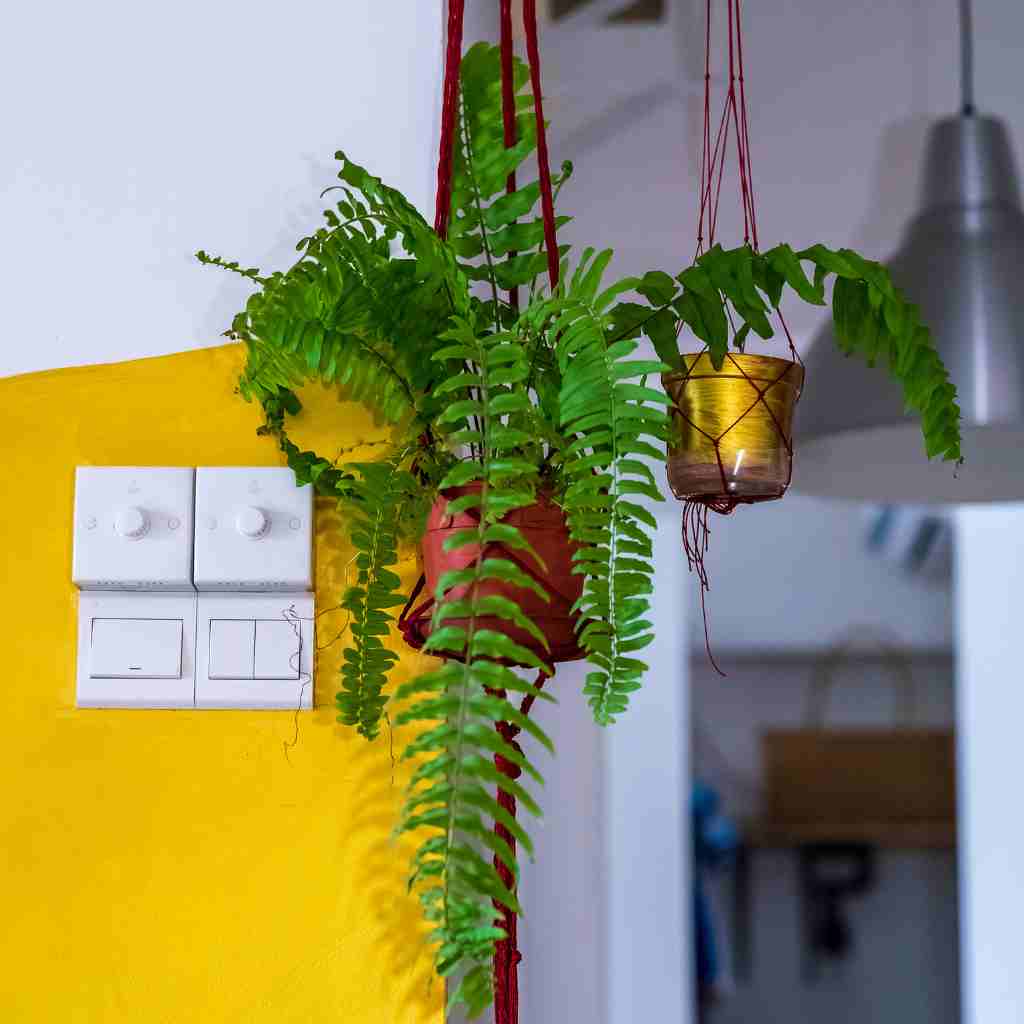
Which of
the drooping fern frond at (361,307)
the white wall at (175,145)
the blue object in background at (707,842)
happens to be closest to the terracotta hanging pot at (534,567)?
the drooping fern frond at (361,307)

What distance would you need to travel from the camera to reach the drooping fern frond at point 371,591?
94 centimetres

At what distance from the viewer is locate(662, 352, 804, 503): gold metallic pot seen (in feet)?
3.09

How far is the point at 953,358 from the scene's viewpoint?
1527 millimetres

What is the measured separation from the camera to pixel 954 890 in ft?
16.8

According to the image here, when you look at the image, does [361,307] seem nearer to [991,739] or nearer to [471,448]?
[471,448]

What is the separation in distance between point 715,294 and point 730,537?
13.7ft

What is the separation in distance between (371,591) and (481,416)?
0.20 m

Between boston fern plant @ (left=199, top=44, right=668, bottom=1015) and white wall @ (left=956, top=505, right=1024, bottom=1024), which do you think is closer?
boston fern plant @ (left=199, top=44, right=668, bottom=1015)

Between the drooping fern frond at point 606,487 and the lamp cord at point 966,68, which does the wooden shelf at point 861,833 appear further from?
the drooping fern frond at point 606,487

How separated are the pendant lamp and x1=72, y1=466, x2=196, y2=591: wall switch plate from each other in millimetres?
885

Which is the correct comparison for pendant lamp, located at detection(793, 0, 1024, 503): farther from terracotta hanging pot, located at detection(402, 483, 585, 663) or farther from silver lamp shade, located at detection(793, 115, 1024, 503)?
terracotta hanging pot, located at detection(402, 483, 585, 663)

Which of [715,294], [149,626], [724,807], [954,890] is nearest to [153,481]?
[149,626]

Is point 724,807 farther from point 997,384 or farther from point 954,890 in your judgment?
point 997,384

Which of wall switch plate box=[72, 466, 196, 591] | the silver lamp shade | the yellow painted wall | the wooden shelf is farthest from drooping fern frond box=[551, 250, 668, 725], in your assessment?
the wooden shelf
